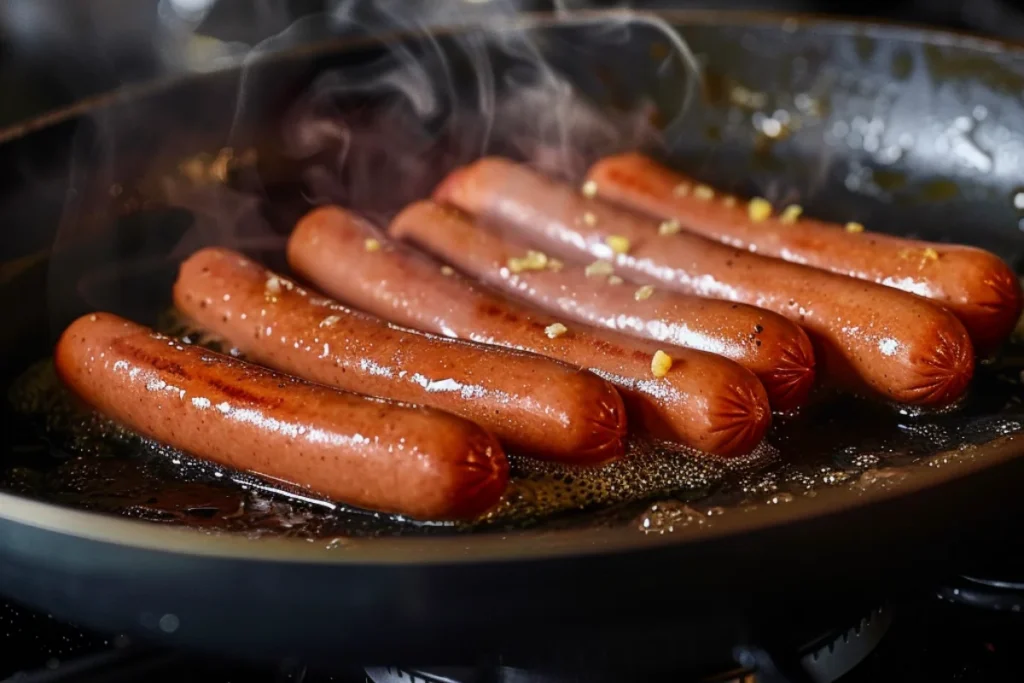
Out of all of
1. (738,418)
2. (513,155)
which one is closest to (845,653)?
(738,418)

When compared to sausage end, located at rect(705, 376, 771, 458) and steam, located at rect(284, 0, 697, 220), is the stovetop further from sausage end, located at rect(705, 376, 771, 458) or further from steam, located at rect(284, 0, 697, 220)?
steam, located at rect(284, 0, 697, 220)

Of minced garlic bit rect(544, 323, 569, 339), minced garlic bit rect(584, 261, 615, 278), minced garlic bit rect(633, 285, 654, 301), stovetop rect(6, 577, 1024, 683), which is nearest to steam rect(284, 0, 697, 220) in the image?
minced garlic bit rect(584, 261, 615, 278)

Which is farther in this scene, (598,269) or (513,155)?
(513,155)

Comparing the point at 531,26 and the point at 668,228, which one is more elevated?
the point at 531,26

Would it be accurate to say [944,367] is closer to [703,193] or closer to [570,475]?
[570,475]

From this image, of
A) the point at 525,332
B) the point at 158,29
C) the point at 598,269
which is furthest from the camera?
the point at 158,29
